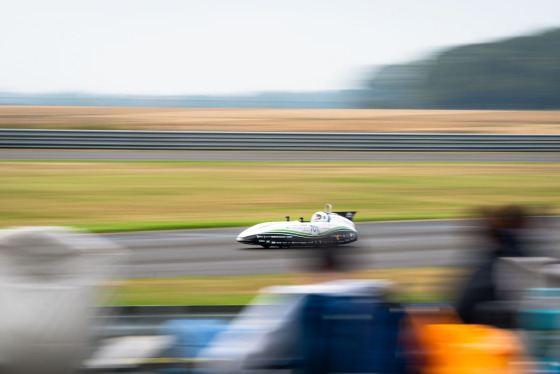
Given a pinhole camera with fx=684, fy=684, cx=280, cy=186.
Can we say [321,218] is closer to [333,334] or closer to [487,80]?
[333,334]

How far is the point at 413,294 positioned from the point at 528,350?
304cm

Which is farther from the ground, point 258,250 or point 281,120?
point 281,120

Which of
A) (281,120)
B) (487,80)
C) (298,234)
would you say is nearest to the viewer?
(298,234)

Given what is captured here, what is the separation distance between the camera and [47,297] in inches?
137

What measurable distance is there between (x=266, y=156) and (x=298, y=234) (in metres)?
10.3

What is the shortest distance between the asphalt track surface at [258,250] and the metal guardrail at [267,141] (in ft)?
28.5

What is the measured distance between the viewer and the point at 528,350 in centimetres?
365

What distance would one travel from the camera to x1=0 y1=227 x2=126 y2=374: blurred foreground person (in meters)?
3.43

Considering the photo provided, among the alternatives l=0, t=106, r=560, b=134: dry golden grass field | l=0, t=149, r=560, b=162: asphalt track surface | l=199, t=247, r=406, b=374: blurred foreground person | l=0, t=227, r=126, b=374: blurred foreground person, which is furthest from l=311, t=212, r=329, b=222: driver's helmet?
l=0, t=106, r=560, b=134: dry golden grass field

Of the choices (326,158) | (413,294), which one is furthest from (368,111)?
(413,294)

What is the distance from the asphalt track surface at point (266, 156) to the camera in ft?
60.7

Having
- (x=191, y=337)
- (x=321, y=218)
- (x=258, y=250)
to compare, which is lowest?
(x=258, y=250)

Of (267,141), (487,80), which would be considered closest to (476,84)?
(487,80)

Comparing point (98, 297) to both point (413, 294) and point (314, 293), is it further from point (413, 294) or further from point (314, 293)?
point (413, 294)
